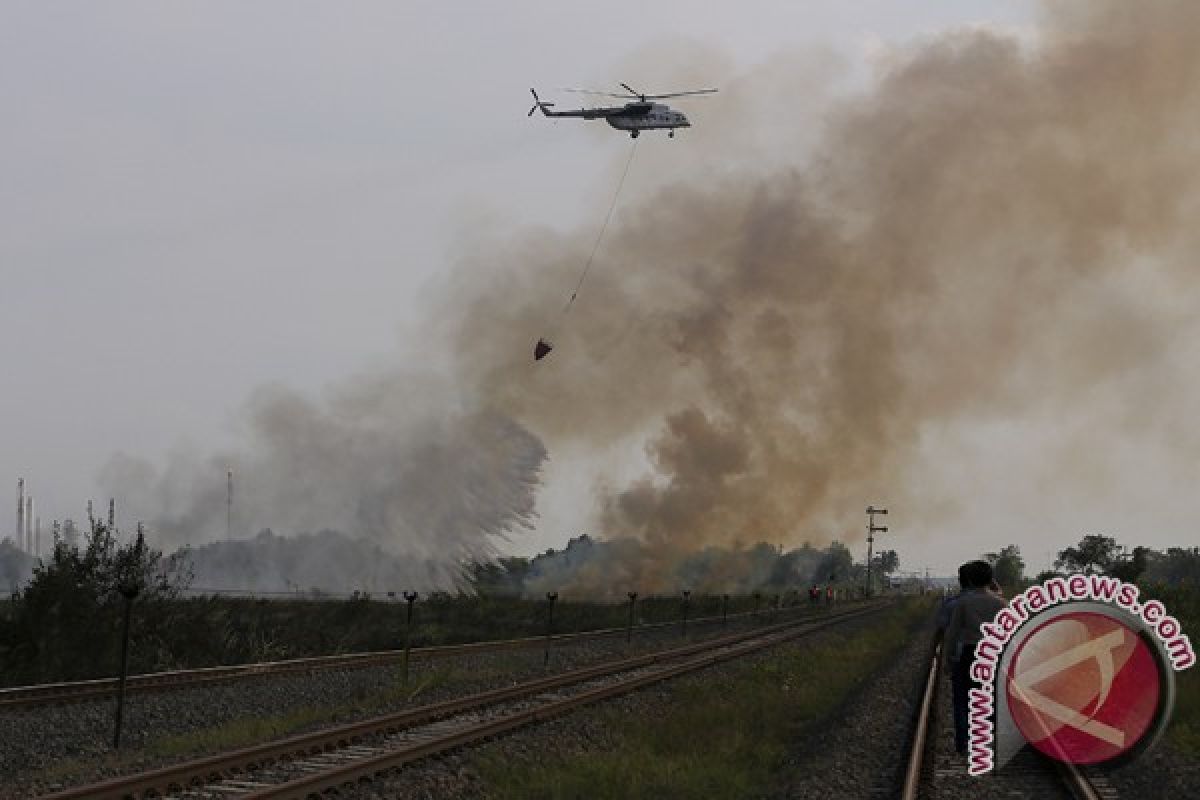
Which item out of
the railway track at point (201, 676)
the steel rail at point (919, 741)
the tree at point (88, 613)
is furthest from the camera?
the tree at point (88, 613)

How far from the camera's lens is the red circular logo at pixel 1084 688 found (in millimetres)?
10367

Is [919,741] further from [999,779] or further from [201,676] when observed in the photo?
[201,676]

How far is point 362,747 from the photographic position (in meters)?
16.0

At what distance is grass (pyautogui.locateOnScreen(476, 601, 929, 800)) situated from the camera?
13.8 m

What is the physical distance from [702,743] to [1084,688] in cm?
648

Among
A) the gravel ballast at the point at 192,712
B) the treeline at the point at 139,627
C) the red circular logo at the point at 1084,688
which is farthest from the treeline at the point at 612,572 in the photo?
the red circular logo at the point at 1084,688

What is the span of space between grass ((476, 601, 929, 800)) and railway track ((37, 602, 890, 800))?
1.02 meters

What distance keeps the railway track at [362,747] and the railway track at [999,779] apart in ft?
19.4

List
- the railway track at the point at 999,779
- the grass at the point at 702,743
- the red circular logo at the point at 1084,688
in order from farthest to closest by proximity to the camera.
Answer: the grass at the point at 702,743, the railway track at the point at 999,779, the red circular logo at the point at 1084,688

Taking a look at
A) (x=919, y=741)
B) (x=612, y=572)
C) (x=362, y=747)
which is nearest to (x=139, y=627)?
(x=362, y=747)

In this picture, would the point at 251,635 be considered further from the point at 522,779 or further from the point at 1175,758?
the point at 1175,758

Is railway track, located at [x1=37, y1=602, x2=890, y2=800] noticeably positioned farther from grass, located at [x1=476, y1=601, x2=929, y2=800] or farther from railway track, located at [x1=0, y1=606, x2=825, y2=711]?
railway track, located at [x1=0, y1=606, x2=825, y2=711]

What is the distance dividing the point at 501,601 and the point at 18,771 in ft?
166

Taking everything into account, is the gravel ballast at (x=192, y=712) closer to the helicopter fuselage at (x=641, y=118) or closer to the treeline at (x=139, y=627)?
the treeline at (x=139, y=627)
